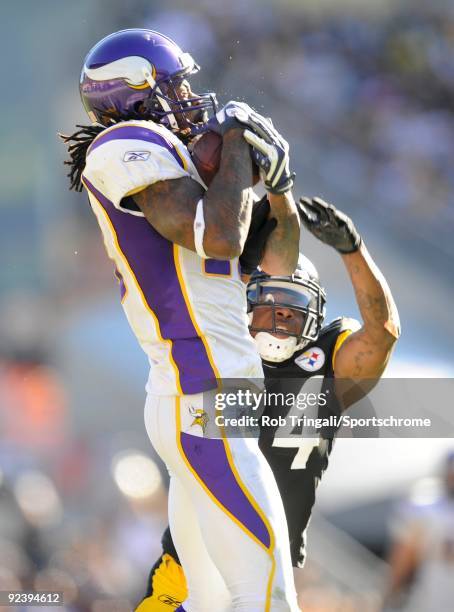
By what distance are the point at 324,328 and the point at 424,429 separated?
1.48m

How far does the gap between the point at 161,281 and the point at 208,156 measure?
324 millimetres

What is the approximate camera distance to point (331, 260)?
6.12 meters

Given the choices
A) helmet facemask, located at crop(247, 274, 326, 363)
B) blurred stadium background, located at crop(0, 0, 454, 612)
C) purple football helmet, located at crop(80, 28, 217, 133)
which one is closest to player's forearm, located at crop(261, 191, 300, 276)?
purple football helmet, located at crop(80, 28, 217, 133)

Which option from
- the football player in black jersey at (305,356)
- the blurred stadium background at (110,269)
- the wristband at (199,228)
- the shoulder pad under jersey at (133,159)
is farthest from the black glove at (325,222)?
the blurred stadium background at (110,269)

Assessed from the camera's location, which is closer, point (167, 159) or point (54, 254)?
point (167, 159)

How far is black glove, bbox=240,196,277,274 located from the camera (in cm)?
250

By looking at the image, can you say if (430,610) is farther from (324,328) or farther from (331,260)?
(331,260)

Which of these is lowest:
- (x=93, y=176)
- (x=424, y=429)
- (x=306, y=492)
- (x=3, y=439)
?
(x=3, y=439)

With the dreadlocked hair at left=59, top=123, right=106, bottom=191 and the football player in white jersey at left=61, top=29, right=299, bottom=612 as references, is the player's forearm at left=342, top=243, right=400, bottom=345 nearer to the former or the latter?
the football player in white jersey at left=61, top=29, right=299, bottom=612

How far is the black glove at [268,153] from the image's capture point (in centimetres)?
232

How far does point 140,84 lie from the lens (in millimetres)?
2557

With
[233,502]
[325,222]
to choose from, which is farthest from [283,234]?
[233,502]

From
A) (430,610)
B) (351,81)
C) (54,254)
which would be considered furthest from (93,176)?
(351,81)

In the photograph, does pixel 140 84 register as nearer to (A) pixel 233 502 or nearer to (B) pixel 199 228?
(B) pixel 199 228
